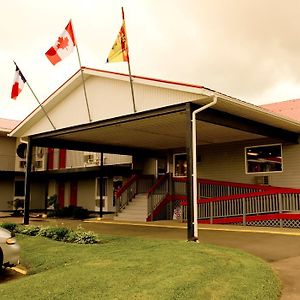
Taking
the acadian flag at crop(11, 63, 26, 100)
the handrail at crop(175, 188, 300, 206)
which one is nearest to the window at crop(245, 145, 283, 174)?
the handrail at crop(175, 188, 300, 206)

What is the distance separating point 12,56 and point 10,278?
32.9 feet

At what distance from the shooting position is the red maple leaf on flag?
1327 centimetres

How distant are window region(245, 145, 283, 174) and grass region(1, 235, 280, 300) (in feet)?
29.9

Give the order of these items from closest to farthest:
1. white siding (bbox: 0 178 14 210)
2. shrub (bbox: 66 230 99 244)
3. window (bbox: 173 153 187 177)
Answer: shrub (bbox: 66 230 99 244) < window (bbox: 173 153 187 177) < white siding (bbox: 0 178 14 210)

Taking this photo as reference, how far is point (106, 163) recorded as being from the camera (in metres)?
24.8

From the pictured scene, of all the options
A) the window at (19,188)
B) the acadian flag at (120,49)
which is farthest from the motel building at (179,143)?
the window at (19,188)

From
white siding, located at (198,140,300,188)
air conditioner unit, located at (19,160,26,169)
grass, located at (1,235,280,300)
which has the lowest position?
grass, located at (1,235,280,300)

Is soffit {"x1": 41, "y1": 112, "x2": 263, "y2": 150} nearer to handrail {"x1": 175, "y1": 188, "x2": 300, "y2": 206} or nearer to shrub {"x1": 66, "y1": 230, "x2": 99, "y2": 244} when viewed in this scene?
handrail {"x1": 175, "y1": 188, "x2": 300, "y2": 206}

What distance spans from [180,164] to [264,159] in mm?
4942

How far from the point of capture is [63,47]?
13.3m

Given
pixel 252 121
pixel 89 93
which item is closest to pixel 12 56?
pixel 89 93

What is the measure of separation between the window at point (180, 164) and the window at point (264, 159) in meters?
3.81

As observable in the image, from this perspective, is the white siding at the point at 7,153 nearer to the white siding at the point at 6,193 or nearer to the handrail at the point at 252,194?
the white siding at the point at 6,193

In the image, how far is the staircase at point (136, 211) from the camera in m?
18.3
